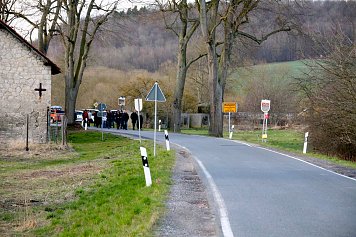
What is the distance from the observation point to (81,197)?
1420 cm

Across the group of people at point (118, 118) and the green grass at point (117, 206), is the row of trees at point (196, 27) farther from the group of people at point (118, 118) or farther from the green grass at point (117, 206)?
the green grass at point (117, 206)

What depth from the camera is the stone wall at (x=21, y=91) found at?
31.5 meters

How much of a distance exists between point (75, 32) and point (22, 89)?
35.5 ft

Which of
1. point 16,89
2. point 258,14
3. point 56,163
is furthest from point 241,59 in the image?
point 56,163

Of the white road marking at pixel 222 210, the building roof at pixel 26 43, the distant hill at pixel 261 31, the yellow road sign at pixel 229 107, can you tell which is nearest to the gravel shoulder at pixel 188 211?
the white road marking at pixel 222 210

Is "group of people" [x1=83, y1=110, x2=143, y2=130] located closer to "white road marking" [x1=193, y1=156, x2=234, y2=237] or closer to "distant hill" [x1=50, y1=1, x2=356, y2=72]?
"distant hill" [x1=50, y1=1, x2=356, y2=72]

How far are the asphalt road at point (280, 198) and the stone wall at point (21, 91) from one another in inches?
594

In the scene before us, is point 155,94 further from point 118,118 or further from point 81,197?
point 118,118

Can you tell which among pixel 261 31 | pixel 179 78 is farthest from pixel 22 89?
pixel 261 31

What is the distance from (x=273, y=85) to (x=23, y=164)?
50.7 meters

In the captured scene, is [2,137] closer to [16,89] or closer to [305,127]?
[16,89]

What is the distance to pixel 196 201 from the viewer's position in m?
11.2

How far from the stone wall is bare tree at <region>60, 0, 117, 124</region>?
8.74m

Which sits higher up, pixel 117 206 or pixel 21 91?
pixel 21 91
